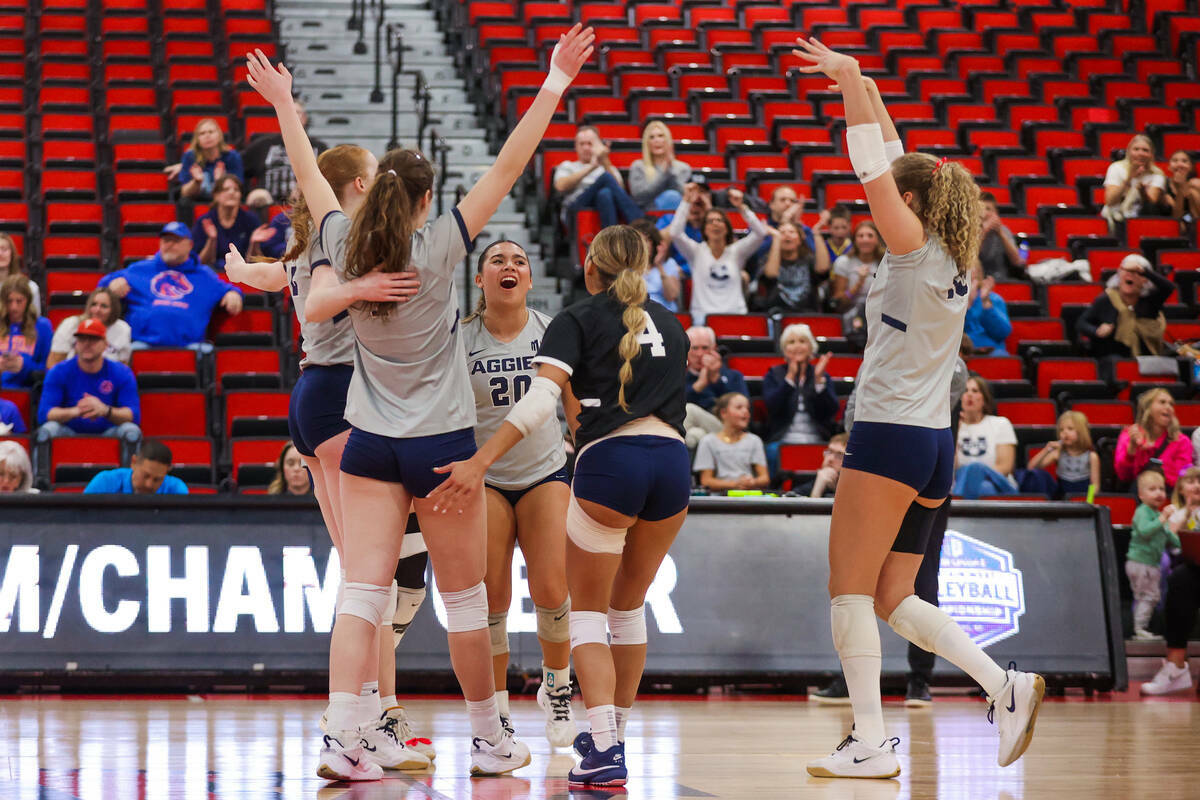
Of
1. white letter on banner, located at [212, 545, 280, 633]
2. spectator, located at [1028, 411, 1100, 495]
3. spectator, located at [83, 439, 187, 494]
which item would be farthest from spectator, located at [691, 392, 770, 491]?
spectator, located at [83, 439, 187, 494]

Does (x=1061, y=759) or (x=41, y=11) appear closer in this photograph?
(x=1061, y=759)

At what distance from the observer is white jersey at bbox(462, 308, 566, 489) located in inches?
205

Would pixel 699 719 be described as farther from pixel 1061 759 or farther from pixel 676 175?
pixel 676 175

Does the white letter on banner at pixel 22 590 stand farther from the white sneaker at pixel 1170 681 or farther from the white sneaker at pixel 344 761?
the white sneaker at pixel 1170 681

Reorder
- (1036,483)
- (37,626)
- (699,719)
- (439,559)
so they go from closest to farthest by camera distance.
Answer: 1. (439,559)
2. (699,719)
3. (37,626)
4. (1036,483)

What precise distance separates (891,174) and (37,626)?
4702mm

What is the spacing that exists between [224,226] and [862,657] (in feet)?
25.3

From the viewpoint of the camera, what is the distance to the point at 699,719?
6172 mm

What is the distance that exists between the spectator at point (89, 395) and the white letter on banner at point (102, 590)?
1.88 metres

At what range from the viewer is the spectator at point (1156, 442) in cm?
967

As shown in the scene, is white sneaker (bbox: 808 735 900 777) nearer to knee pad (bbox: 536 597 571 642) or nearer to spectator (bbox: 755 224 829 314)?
knee pad (bbox: 536 597 571 642)

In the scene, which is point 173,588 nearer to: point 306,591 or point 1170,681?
point 306,591

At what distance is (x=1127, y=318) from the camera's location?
38.4 ft

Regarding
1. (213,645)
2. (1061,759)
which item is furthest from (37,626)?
(1061,759)
